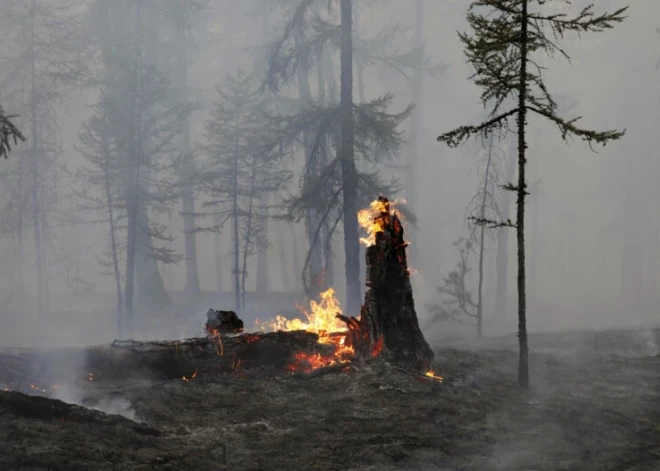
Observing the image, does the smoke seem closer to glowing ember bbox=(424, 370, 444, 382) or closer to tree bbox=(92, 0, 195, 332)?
glowing ember bbox=(424, 370, 444, 382)

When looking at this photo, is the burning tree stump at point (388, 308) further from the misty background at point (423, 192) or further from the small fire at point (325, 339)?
the misty background at point (423, 192)

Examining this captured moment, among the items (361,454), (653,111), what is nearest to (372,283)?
(361,454)

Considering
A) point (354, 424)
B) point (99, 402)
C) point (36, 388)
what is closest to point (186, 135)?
point (36, 388)

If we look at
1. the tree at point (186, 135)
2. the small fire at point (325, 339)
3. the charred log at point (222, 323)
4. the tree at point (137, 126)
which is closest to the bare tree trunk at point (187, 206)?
the tree at point (186, 135)

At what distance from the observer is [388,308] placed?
1244 cm

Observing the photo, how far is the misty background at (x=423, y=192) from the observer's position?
30625 millimetres

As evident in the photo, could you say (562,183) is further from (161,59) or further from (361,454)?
(361,454)

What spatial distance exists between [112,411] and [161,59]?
30.5 meters

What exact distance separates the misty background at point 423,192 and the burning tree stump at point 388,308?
11918 mm

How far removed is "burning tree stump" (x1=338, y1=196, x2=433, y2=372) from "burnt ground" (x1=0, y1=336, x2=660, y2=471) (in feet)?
1.98

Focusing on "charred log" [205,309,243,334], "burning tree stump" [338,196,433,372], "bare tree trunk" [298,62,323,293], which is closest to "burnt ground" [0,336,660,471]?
"burning tree stump" [338,196,433,372]

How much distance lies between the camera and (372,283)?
494 inches

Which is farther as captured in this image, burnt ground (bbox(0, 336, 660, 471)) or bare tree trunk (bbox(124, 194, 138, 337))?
bare tree trunk (bbox(124, 194, 138, 337))

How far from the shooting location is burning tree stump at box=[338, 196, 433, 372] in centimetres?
1227
